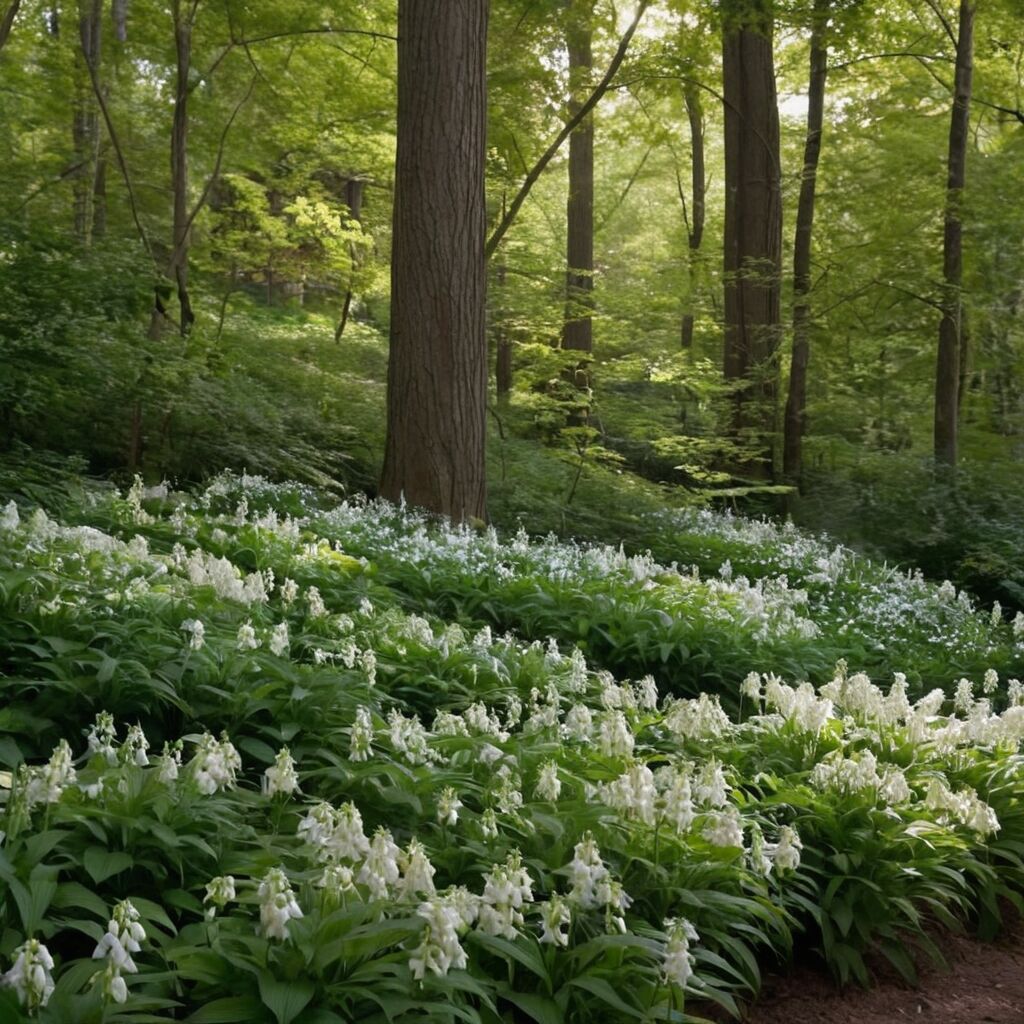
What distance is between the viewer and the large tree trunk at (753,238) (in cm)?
1444

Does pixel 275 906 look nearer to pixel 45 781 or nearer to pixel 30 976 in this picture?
pixel 30 976

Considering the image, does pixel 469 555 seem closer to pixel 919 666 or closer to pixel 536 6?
pixel 919 666

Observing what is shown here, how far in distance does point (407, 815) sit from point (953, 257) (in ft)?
38.1

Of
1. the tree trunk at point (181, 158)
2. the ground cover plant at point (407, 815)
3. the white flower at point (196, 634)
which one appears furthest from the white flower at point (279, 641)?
the tree trunk at point (181, 158)

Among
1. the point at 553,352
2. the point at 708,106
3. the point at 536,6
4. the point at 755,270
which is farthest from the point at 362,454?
the point at 708,106

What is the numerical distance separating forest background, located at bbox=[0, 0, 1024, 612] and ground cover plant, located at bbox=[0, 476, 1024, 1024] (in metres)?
3.62

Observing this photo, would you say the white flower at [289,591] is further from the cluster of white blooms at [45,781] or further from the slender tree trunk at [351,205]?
the slender tree trunk at [351,205]

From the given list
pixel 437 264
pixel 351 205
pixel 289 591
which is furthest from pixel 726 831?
pixel 351 205

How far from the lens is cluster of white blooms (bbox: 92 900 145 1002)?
2.01 meters

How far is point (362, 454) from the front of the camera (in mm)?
11617

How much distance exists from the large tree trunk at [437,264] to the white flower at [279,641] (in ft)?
15.6

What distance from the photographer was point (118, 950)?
204cm

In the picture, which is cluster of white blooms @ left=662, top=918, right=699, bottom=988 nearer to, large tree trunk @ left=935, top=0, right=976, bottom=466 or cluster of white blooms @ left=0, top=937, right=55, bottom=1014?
cluster of white blooms @ left=0, top=937, right=55, bottom=1014

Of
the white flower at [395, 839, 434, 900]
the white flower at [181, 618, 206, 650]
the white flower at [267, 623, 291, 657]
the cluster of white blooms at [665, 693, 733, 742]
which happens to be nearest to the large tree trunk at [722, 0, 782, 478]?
the cluster of white blooms at [665, 693, 733, 742]
